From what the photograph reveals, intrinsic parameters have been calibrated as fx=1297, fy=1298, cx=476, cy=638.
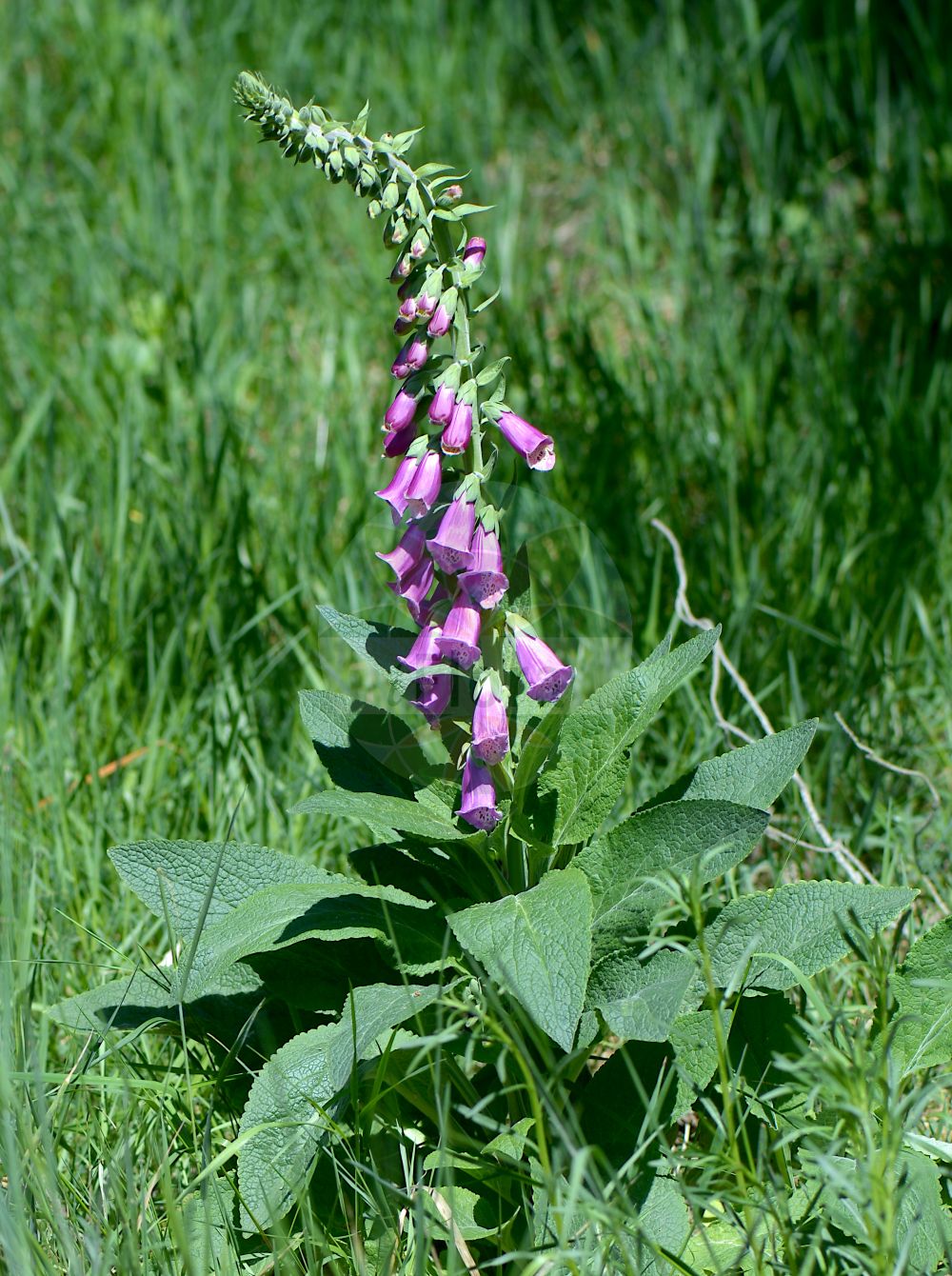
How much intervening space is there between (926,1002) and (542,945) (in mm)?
607

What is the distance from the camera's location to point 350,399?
400cm

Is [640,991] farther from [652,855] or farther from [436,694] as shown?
[436,694]

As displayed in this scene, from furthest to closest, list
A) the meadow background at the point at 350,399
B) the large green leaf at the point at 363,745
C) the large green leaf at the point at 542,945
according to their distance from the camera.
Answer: the meadow background at the point at 350,399 → the large green leaf at the point at 363,745 → the large green leaf at the point at 542,945

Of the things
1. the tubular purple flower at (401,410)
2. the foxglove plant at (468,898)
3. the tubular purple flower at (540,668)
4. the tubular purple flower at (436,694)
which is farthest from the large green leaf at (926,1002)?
the tubular purple flower at (401,410)

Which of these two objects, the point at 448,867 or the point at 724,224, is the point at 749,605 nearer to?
the point at 448,867

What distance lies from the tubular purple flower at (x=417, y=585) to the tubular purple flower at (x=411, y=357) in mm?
244

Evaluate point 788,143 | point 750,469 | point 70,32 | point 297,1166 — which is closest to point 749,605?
point 750,469

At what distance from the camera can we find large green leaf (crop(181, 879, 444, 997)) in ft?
5.18

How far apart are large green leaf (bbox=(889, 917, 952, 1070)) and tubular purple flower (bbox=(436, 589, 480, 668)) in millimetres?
724

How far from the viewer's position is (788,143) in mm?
4676

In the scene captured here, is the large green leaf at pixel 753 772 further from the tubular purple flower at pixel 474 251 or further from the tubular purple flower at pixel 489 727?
the tubular purple flower at pixel 474 251

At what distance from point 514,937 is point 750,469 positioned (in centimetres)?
212

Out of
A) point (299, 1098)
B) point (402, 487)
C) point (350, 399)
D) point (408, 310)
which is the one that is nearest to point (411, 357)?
point (408, 310)

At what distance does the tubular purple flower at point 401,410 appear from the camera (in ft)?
5.24
